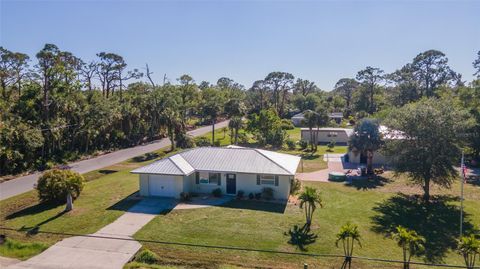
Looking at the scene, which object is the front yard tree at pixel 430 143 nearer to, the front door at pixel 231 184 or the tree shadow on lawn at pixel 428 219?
the tree shadow on lawn at pixel 428 219

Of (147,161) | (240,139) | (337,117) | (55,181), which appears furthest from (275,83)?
(55,181)

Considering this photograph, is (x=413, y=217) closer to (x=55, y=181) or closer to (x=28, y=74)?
(x=55, y=181)

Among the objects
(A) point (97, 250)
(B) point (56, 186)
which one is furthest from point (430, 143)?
(B) point (56, 186)

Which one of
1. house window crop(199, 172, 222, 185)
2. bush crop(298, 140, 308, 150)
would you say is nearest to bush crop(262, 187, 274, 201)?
house window crop(199, 172, 222, 185)

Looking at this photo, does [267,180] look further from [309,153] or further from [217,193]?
[309,153]

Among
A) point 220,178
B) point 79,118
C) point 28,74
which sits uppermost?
point 28,74

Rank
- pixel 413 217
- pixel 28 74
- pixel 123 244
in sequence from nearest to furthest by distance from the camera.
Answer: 1. pixel 123 244
2. pixel 413 217
3. pixel 28 74

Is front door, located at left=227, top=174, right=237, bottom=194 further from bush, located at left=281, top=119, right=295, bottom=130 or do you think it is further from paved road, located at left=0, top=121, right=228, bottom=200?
bush, located at left=281, top=119, right=295, bottom=130
